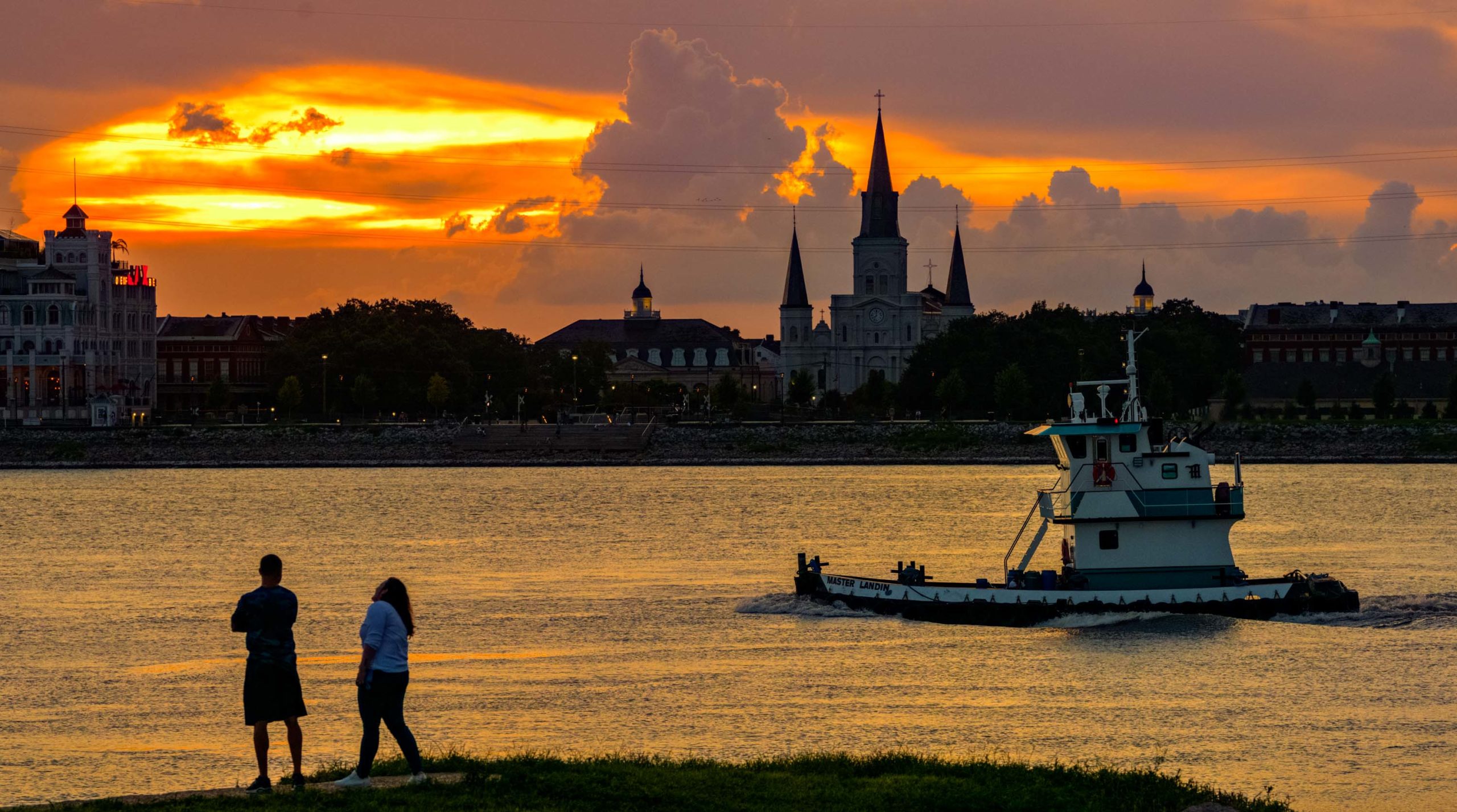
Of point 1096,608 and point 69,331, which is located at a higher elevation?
point 69,331

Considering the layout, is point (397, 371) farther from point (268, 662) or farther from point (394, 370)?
point (268, 662)

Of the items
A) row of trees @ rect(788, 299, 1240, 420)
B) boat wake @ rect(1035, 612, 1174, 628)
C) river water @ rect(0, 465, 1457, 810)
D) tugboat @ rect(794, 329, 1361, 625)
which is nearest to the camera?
river water @ rect(0, 465, 1457, 810)

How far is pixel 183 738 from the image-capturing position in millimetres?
30781

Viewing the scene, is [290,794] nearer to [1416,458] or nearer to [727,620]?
[727,620]

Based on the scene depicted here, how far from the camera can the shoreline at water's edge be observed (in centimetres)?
14438

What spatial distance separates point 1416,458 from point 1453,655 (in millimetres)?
107915

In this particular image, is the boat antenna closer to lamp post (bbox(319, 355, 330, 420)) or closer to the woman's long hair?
the woman's long hair

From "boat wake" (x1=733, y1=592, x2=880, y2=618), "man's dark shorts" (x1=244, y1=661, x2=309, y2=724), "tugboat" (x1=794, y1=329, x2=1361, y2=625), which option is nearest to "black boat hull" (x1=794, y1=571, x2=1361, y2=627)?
"tugboat" (x1=794, y1=329, x2=1361, y2=625)

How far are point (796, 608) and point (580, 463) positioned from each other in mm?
101308

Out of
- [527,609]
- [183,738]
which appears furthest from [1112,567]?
[183,738]

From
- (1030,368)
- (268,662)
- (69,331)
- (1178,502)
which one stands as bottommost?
(268,662)

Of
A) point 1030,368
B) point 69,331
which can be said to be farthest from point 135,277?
point 1030,368

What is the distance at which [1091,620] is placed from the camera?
44031mm

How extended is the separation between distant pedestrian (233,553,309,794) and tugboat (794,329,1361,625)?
84.3 feet
